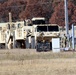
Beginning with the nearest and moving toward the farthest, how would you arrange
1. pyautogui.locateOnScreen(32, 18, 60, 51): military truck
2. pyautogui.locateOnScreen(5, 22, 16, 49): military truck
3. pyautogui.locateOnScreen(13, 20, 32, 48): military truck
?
pyautogui.locateOnScreen(32, 18, 60, 51): military truck → pyautogui.locateOnScreen(13, 20, 32, 48): military truck → pyautogui.locateOnScreen(5, 22, 16, 49): military truck

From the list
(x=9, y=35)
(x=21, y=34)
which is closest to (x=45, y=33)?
(x=21, y=34)

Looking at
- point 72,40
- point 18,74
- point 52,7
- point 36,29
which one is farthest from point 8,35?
point 52,7

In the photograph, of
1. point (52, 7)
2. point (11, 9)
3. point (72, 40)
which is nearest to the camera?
point (72, 40)

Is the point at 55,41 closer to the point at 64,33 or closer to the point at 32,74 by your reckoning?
the point at 64,33

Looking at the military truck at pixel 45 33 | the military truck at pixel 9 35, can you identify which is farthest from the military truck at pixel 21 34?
the military truck at pixel 45 33

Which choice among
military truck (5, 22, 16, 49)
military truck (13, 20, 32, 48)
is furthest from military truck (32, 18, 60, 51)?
military truck (5, 22, 16, 49)

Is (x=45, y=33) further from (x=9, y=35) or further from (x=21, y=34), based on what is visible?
(x=9, y=35)

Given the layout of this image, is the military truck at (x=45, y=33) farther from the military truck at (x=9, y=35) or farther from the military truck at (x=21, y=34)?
the military truck at (x=9, y=35)

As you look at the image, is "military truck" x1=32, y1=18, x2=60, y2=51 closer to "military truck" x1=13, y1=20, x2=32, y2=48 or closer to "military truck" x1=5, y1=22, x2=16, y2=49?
"military truck" x1=13, y1=20, x2=32, y2=48

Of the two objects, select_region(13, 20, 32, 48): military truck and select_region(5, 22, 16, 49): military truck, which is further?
select_region(5, 22, 16, 49): military truck

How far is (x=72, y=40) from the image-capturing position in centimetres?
3709

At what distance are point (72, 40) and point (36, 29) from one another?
6.19 meters

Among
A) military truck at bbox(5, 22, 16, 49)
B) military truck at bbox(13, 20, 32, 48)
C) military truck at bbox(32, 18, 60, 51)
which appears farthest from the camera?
military truck at bbox(5, 22, 16, 49)

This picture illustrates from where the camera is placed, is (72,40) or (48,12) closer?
(72,40)
